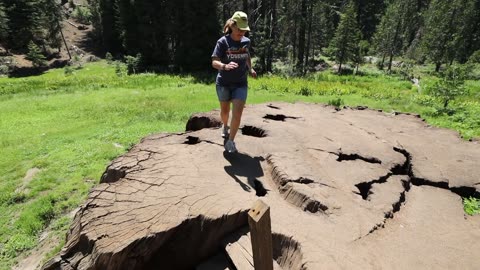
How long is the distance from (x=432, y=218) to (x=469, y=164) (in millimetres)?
1734

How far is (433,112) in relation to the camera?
34.2ft

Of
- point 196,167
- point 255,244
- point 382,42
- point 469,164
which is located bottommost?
point 382,42

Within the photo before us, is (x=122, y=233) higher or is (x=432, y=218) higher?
(x=122, y=233)

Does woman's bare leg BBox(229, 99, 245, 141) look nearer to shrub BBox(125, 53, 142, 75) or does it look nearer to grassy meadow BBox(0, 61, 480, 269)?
grassy meadow BBox(0, 61, 480, 269)

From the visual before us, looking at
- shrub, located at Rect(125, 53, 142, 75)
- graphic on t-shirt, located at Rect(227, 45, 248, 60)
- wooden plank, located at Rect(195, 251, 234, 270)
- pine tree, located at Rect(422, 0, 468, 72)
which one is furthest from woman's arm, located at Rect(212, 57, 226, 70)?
pine tree, located at Rect(422, 0, 468, 72)

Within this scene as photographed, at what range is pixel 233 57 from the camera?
175 inches

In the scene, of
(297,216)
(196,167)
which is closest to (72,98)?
(196,167)

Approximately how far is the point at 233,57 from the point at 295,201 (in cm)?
206

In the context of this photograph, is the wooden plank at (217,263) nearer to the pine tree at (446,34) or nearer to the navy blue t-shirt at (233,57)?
the navy blue t-shirt at (233,57)

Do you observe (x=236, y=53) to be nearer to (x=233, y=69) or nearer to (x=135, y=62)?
(x=233, y=69)

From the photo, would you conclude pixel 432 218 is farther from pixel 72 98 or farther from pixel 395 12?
pixel 395 12

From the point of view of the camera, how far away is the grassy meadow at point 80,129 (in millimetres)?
5570

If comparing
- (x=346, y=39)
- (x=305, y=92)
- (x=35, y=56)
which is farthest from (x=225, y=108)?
(x=35, y=56)

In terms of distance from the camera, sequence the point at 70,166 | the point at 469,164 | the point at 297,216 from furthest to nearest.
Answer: the point at 70,166
the point at 469,164
the point at 297,216
